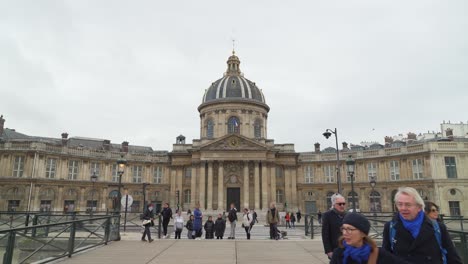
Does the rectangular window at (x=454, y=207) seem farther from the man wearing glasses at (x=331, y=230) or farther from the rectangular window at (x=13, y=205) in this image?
the rectangular window at (x=13, y=205)

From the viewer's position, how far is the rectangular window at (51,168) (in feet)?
143

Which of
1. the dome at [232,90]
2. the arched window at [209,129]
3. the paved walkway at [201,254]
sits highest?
the dome at [232,90]

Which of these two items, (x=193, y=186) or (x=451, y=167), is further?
(x=193, y=186)

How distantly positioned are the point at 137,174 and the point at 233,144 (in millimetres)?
16798

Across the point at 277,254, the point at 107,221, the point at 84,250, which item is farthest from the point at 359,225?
the point at 107,221

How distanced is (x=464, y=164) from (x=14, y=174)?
56.7 meters

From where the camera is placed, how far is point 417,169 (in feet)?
140

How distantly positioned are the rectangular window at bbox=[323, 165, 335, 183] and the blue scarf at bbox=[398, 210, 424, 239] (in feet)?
158

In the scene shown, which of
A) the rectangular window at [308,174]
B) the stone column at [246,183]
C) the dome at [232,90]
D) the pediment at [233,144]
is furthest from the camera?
the dome at [232,90]

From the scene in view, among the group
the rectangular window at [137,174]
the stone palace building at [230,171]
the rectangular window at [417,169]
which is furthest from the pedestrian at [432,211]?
the rectangular window at [137,174]

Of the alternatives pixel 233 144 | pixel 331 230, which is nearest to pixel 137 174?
pixel 233 144

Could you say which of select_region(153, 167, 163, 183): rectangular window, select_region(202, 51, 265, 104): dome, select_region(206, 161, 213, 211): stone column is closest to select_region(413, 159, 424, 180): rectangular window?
select_region(202, 51, 265, 104): dome

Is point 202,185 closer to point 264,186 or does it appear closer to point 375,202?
point 264,186

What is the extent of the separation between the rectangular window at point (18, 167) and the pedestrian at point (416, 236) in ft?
158
